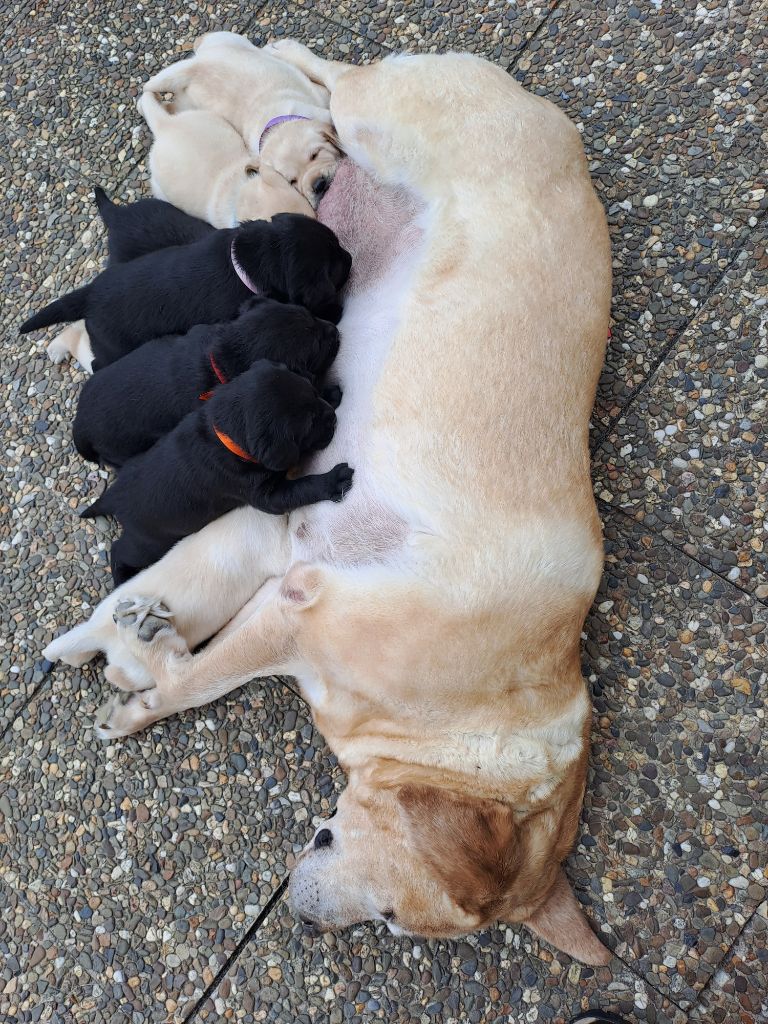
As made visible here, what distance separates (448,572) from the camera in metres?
2.39

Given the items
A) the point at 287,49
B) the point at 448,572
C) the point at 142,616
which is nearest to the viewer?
the point at 448,572

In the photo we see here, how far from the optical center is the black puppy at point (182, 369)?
2648mm

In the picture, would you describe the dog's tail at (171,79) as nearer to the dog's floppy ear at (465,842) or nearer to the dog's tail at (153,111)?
the dog's tail at (153,111)

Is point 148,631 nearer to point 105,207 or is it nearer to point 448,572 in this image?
point 448,572

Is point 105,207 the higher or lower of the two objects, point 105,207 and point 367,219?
the lower

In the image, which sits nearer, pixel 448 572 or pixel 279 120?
pixel 448 572

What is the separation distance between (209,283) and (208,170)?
624mm

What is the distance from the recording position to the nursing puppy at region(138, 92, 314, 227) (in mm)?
3086

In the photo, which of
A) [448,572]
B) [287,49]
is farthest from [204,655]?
[287,49]

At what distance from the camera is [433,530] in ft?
8.02

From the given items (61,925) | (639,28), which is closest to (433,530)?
(61,925)

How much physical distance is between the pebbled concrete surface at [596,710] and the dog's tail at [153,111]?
0.31 meters

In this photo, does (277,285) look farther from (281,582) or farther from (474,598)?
(474,598)

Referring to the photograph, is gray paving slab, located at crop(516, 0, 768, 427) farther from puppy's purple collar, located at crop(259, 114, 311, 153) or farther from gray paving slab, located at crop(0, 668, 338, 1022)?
gray paving slab, located at crop(0, 668, 338, 1022)
